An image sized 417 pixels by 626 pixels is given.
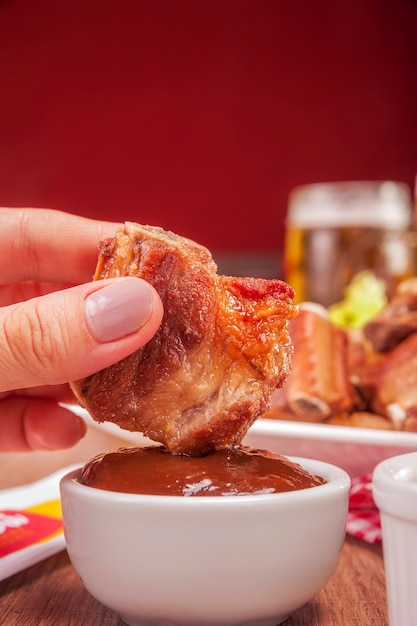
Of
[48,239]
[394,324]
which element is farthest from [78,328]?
[394,324]

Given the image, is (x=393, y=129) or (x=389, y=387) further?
(x=393, y=129)

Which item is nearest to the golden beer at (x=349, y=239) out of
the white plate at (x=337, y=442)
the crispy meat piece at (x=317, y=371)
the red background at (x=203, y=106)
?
the crispy meat piece at (x=317, y=371)

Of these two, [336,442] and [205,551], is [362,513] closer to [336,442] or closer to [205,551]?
[336,442]

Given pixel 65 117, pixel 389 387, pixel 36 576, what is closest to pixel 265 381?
pixel 36 576

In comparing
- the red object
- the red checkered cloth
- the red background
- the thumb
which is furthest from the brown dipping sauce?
the red background

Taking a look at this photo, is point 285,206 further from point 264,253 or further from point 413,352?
point 413,352

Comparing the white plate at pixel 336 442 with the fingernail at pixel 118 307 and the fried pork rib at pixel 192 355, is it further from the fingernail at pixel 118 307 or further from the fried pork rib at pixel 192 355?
the fingernail at pixel 118 307
